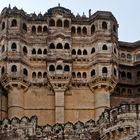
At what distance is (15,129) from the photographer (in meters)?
44.2

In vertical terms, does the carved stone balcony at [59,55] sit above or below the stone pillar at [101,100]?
above

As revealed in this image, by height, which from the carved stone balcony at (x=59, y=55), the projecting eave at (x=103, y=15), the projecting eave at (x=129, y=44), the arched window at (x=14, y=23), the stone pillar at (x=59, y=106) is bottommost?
the stone pillar at (x=59, y=106)

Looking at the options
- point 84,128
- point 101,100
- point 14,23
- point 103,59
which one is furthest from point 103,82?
point 84,128

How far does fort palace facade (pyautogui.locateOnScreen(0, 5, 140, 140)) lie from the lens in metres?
62.4

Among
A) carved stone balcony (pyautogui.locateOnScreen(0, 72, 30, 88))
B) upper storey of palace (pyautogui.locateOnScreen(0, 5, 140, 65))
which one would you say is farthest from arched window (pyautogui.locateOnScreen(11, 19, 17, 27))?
carved stone balcony (pyautogui.locateOnScreen(0, 72, 30, 88))

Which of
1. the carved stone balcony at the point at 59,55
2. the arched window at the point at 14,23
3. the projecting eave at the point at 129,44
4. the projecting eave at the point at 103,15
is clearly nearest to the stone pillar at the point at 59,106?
the carved stone balcony at the point at 59,55

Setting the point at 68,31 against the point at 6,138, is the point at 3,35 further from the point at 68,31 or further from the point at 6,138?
the point at 6,138

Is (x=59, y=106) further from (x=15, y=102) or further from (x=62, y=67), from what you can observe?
(x=15, y=102)

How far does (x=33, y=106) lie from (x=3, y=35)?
8009 millimetres

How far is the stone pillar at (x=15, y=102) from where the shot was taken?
6098 cm

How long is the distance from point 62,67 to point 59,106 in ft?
13.7

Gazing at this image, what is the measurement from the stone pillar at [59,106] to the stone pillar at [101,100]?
333 centimetres

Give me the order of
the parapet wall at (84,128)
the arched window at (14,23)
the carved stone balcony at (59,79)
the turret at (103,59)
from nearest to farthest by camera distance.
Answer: the parapet wall at (84,128) < the turret at (103,59) < the carved stone balcony at (59,79) < the arched window at (14,23)

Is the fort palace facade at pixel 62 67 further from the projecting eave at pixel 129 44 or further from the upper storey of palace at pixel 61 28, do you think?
the projecting eave at pixel 129 44
